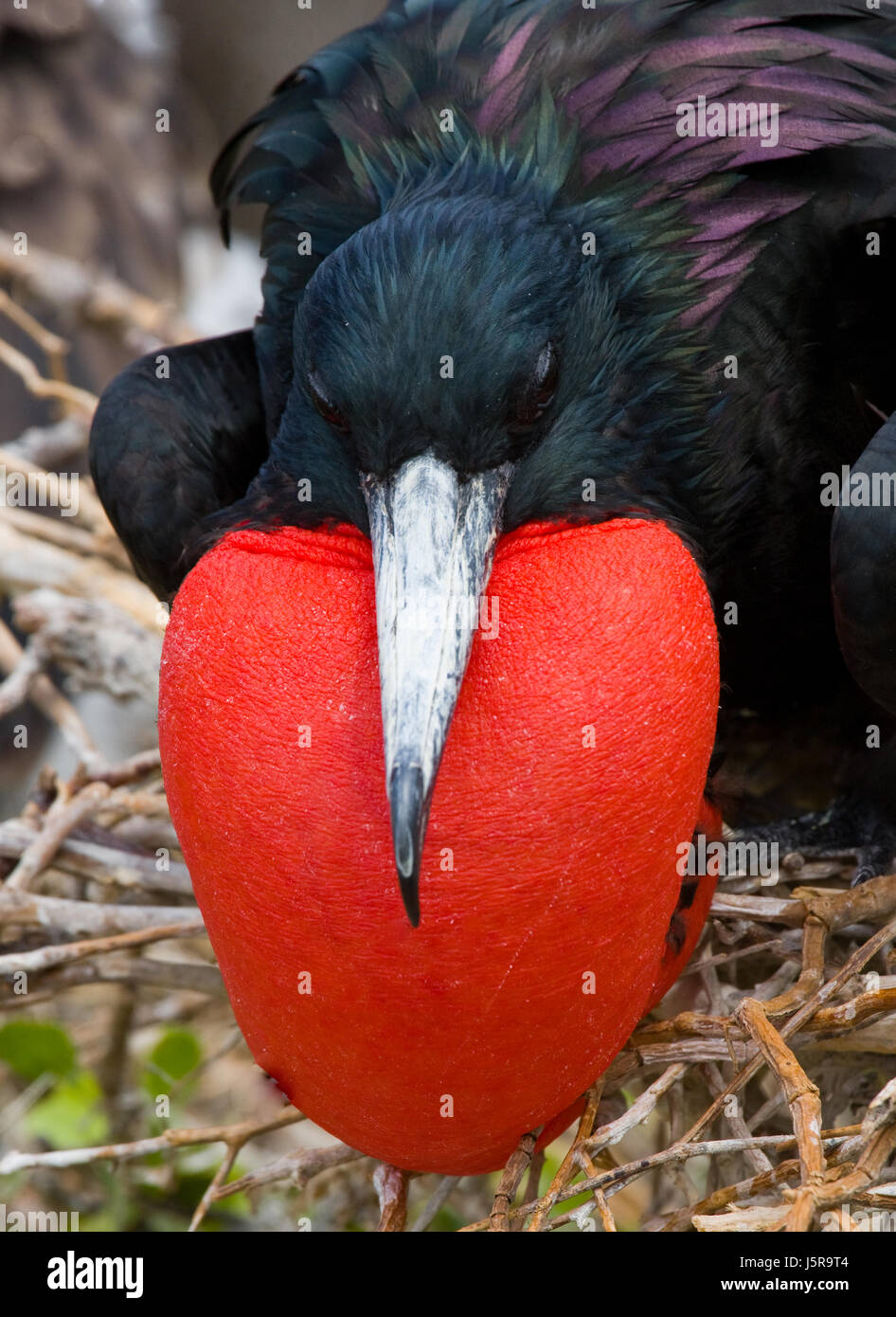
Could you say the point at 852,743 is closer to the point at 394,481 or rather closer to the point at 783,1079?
the point at 783,1079

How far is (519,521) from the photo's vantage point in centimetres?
209

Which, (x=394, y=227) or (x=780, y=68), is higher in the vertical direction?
(x=780, y=68)

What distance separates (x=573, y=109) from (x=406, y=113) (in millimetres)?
264

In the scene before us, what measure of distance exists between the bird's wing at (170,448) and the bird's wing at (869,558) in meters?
1.12

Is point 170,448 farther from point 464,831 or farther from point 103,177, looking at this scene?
point 103,177

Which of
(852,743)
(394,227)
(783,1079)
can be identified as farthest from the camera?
(852,743)

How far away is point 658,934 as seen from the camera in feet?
6.64

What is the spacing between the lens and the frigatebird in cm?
187

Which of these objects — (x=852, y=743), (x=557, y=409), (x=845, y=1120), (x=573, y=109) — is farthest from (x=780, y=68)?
(x=845, y=1120)

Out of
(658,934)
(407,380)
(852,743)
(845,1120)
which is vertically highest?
(407,380)

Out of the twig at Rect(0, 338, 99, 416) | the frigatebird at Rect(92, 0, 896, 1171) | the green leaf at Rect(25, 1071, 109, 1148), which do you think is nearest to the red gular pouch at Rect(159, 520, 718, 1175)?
the frigatebird at Rect(92, 0, 896, 1171)

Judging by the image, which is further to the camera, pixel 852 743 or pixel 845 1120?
pixel 852 743

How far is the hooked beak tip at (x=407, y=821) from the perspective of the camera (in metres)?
1.66

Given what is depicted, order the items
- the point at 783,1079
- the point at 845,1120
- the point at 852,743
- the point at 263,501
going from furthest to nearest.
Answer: the point at 852,743 → the point at 845,1120 → the point at 263,501 → the point at 783,1079
